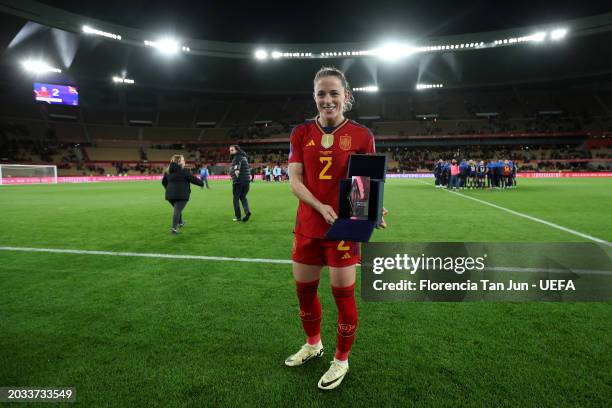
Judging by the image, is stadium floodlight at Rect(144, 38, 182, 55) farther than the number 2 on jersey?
Yes

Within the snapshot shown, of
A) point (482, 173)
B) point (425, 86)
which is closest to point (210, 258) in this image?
point (482, 173)

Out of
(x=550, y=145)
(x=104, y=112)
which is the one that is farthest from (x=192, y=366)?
(x=104, y=112)

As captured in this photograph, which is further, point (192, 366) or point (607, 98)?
point (607, 98)

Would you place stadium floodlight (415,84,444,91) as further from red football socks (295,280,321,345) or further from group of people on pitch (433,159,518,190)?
red football socks (295,280,321,345)

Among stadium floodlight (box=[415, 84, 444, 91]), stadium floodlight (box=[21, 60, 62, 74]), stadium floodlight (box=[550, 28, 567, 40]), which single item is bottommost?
stadium floodlight (box=[21, 60, 62, 74])

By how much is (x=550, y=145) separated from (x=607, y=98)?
35.9 ft

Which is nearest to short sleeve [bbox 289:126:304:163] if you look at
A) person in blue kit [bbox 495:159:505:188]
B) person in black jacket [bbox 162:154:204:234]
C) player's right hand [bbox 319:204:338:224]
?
player's right hand [bbox 319:204:338:224]

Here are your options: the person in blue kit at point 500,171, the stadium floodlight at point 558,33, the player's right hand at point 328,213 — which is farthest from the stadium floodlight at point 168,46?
the player's right hand at point 328,213

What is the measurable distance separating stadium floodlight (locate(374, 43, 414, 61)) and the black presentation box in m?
48.1

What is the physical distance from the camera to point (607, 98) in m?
50.6

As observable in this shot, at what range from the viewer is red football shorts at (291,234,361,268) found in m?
2.22

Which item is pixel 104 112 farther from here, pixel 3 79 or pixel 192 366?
pixel 192 366

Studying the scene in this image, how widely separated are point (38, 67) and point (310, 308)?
178ft

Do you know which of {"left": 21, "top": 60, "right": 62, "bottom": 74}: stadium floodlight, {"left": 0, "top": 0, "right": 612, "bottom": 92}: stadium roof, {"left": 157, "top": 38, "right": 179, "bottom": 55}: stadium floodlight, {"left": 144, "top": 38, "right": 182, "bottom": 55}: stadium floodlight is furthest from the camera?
{"left": 157, "top": 38, "right": 179, "bottom": 55}: stadium floodlight
